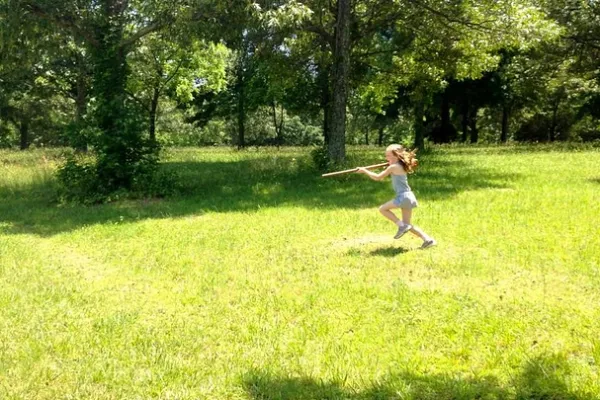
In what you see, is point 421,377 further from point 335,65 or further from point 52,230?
point 335,65

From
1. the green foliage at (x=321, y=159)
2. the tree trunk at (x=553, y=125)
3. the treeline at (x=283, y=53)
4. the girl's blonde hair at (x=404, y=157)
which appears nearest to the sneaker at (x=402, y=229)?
the girl's blonde hair at (x=404, y=157)

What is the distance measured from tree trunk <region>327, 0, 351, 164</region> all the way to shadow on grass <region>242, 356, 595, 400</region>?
549 inches

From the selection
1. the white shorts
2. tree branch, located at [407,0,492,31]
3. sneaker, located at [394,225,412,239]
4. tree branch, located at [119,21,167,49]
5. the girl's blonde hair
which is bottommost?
sneaker, located at [394,225,412,239]

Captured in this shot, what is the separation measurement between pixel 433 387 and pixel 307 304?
2.17 metres

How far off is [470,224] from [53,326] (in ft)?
23.3

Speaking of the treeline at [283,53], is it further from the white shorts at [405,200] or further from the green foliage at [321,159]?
the white shorts at [405,200]

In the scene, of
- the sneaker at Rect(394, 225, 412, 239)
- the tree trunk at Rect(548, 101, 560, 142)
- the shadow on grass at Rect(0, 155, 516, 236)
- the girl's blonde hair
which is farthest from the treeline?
the tree trunk at Rect(548, 101, 560, 142)

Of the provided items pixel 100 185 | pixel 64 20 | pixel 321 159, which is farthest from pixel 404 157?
pixel 64 20

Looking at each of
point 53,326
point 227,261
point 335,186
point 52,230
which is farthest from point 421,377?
point 335,186

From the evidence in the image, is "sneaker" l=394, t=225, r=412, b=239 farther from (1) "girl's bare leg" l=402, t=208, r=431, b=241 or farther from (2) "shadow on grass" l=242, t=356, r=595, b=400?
(2) "shadow on grass" l=242, t=356, r=595, b=400

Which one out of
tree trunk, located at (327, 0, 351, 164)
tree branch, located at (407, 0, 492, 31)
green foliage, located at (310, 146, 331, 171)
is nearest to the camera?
tree branch, located at (407, 0, 492, 31)

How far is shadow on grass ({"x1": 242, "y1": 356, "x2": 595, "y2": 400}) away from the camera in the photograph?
13.9ft

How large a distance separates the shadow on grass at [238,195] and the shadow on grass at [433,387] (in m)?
8.10

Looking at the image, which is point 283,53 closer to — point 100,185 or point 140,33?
point 140,33
